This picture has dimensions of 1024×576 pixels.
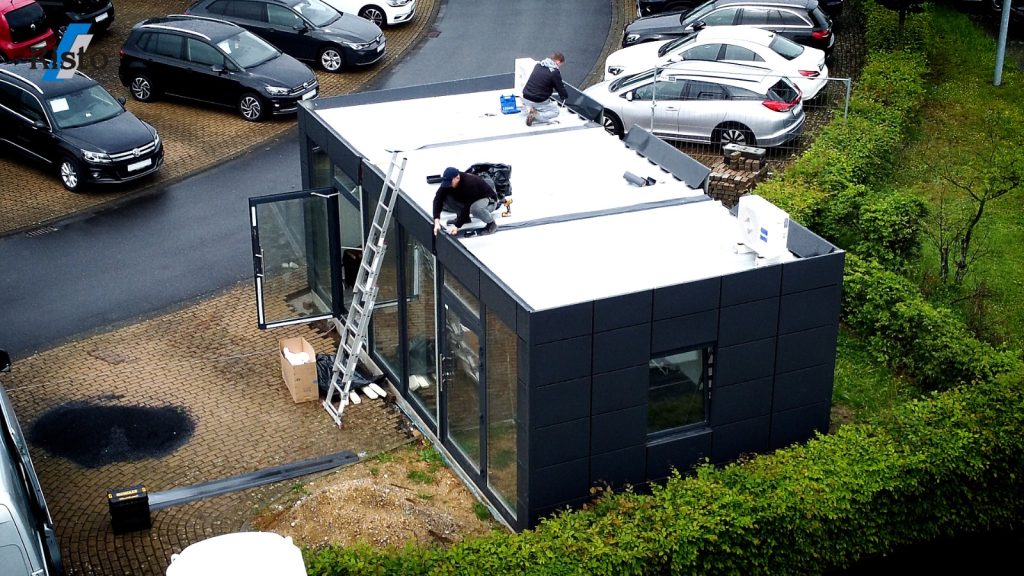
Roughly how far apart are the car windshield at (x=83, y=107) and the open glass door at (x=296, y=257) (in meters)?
7.98

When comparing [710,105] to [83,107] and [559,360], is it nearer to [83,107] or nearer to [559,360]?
[83,107]

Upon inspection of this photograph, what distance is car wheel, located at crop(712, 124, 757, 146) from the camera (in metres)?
22.8

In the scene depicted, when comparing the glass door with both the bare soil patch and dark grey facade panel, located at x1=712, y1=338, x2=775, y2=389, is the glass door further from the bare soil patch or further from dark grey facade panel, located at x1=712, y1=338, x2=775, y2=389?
dark grey facade panel, located at x1=712, y1=338, x2=775, y2=389

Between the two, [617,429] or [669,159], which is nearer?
[617,429]

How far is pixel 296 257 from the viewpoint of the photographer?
56.5 ft

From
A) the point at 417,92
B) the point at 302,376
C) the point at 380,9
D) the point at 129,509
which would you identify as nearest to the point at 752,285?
the point at 302,376

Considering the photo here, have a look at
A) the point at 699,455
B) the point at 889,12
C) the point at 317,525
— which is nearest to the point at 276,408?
the point at 317,525

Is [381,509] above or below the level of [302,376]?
below

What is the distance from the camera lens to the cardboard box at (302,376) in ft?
52.2

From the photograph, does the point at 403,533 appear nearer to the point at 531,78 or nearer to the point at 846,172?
the point at 531,78

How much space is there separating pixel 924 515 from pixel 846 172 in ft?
27.1

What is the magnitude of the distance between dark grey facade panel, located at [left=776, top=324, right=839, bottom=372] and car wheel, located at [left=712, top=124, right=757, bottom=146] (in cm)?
1012

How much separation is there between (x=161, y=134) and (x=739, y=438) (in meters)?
16.4

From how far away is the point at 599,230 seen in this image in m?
14.1
